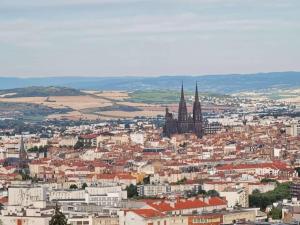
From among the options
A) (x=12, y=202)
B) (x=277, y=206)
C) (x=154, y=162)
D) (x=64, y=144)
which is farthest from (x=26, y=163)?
(x=277, y=206)

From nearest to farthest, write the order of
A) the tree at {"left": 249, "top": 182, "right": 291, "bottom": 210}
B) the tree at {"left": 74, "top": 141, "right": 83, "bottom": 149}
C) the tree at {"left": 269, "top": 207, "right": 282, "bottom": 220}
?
the tree at {"left": 269, "top": 207, "right": 282, "bottom": 220} < the tree at {"left": 249, "top": 182, "right": 291, "bottom": 210} < the tree at {"left": 74, "top": 141, "right": 83, "bottom": 149}

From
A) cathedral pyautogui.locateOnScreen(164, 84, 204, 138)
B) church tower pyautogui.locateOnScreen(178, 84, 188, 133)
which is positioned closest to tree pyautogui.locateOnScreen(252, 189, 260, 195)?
cathedral pyautogui.locateOnScreen(164, 84, 204, 138)

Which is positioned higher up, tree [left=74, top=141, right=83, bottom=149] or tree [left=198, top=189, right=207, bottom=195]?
tree [left=198, top=189, right=207, bottom=195]

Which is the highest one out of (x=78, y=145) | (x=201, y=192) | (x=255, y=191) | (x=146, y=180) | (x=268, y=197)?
(x=268, y=197)

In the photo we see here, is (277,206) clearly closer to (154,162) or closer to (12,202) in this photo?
(12,202)

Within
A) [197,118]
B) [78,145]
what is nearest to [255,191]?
[78,145]

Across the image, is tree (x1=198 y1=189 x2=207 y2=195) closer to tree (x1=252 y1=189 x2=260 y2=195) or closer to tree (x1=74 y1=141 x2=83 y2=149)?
tree (x1=252 y1=189 x2=260 y2=195)

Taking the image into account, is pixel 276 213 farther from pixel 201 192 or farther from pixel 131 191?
pixel 131 191

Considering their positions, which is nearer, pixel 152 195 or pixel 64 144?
pixel 152 195

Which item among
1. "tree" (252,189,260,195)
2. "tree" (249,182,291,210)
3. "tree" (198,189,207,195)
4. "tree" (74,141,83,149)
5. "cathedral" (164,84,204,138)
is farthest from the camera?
"cathedral" (164,84,204,138)
